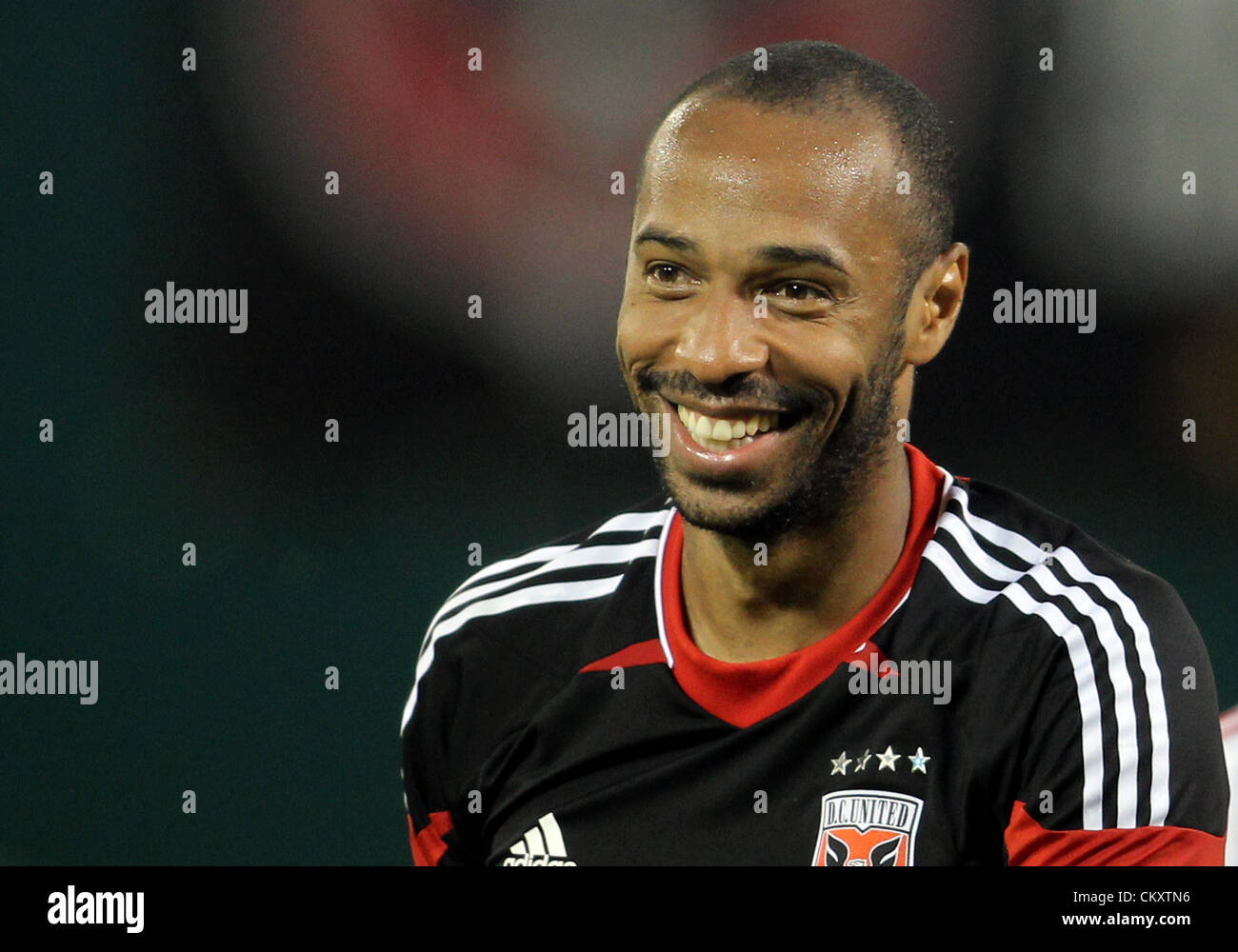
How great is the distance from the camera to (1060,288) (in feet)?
7.04

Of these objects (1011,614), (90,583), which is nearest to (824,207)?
(1011,614)

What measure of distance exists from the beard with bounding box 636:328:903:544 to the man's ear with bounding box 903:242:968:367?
0.03 meters

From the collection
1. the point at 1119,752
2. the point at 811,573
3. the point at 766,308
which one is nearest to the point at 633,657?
the point at 811,573

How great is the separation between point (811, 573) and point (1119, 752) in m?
0.41

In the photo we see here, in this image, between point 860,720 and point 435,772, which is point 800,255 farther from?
point 435,772

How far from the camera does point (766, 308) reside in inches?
59.4

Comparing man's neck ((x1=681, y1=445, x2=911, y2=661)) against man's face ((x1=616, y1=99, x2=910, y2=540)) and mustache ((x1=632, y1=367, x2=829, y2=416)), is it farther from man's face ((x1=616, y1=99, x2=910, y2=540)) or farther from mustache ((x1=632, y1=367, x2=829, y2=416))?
mustache ((x1=632, y1=367, x2=829, y2=416))

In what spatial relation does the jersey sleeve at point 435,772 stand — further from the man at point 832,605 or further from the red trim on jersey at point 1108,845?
the red trim on jersey at point 1108,845

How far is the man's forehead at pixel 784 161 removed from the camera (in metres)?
1.47

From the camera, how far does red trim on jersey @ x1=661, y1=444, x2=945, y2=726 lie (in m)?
1.58
